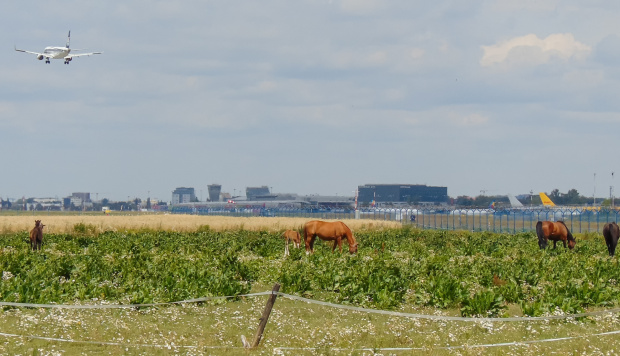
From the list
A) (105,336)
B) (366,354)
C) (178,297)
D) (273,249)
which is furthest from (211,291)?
(273,249)

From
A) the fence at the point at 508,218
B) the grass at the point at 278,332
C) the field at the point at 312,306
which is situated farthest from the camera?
the fence at the point at 508,218

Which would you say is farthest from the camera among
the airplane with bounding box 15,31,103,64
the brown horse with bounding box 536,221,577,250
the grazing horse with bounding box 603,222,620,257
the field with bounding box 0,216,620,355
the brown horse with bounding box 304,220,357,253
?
the airplane with bounding box 15,31,103,64

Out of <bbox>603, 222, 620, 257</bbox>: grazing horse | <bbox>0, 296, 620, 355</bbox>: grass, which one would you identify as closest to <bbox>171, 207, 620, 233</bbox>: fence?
<bbox>603, 222, 620, 257</bbox>: grazing horse

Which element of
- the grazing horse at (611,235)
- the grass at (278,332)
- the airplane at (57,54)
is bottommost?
the grass at (278,332)

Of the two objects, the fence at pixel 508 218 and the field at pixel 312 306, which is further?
the fence at pixel 508 218

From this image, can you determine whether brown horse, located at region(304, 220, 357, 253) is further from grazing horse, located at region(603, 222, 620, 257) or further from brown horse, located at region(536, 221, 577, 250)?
grazing horse, located at region(603, 222, 620, 257)

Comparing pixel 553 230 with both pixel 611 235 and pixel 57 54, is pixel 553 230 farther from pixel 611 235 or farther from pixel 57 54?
pixel 57 54

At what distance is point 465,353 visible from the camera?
16375 millimetres

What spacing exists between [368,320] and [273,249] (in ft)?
67.7

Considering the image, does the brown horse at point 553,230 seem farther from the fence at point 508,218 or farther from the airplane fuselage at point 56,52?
the airplane fuselage at point 56,52

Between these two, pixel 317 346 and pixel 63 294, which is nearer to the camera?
pixel 317 346

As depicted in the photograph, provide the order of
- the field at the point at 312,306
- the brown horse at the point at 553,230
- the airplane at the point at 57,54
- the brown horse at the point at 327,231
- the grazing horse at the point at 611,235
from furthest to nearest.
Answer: the airplane at the point at 57,54
the brown horse at the point at 553,230
the grazing horse at the point at 611,235
the brown horse at the point at 327,231
the field at the point at 312,306

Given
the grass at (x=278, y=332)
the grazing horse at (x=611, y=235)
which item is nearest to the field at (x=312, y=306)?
the grass at (x=278, y=332)

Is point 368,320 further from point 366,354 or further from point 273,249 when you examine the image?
point 273,249
